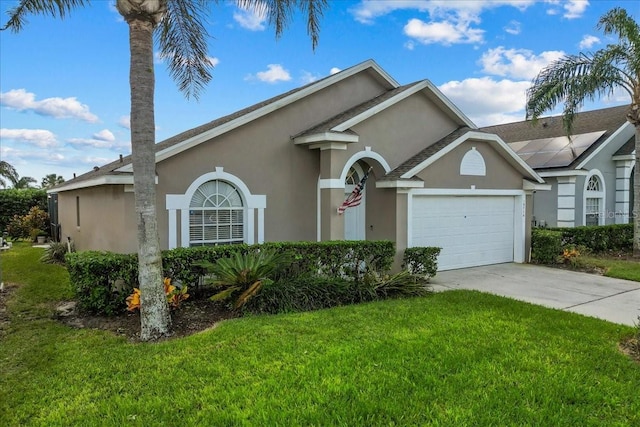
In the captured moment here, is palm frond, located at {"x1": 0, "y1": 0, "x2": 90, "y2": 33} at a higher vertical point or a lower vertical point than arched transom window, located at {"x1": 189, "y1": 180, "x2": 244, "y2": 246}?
higher

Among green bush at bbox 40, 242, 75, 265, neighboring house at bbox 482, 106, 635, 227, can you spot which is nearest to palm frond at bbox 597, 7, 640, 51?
neighboring house at bbox 482, 106, 635, 227

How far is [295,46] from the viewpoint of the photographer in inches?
470

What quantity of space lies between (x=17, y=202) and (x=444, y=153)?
25.8 m

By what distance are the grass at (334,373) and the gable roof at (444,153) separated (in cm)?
503

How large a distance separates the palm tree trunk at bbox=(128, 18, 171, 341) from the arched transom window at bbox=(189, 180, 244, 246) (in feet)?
11.7

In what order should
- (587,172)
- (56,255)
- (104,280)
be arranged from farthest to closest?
(587,172) < (56,255) < (104,280)

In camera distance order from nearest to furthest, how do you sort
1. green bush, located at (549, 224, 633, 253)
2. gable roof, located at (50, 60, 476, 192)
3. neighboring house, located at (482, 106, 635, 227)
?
gable roof, located at (50, 60, 476, 192) < green bush, located at (549, 224, 633, 253) < neighboring house, located at (482, 106, 635, 227)

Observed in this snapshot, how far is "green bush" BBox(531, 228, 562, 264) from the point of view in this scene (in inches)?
552

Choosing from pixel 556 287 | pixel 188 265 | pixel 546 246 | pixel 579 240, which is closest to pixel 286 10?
pixel 188 265

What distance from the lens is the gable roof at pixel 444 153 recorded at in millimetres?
11641

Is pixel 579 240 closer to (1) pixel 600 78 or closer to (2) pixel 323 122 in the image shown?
(1) pixel 600 78

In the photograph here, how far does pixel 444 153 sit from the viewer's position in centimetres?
1230

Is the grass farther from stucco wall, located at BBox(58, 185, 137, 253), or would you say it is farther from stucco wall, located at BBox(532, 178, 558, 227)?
stucco wall, located at BBox(532, 178, 558, 227)

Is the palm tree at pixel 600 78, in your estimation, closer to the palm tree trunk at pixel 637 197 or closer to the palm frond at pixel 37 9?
the palm tree trunk at pixel 637 197
